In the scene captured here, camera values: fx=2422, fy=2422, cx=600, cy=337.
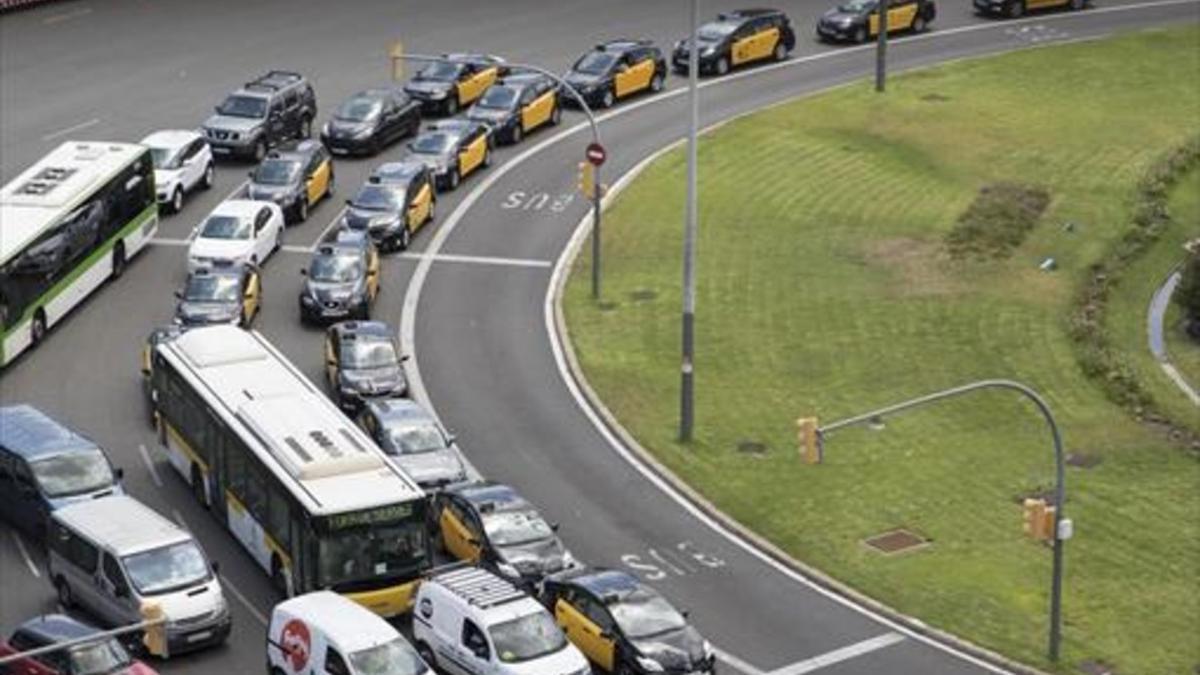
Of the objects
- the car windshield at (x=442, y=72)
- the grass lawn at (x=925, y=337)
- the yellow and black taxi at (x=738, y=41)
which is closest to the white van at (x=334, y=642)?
the grass lawn at (x=925, y=337)

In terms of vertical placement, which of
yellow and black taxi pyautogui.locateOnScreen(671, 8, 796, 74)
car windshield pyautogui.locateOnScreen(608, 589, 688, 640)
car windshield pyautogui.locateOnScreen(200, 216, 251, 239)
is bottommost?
yellow and black taxi pyautogui.locateOnScreen(671, 8, 796, 74)

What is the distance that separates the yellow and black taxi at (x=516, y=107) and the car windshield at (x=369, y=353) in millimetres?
22612

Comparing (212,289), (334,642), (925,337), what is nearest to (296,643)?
(334,642)

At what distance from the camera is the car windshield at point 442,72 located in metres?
89.6

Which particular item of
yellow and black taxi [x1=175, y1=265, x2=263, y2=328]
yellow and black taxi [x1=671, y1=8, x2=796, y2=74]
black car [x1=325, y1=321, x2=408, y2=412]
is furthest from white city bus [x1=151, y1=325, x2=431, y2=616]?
yellow and black taxi [x1=671, y1=8, x2=796, y2=74]

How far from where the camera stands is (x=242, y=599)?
52500mm

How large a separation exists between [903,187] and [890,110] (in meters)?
8.71

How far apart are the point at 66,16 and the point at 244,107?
1999cm

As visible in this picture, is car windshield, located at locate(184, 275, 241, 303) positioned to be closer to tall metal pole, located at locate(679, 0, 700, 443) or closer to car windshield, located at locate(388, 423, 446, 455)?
car windshield, located at locate(388, 423, 446, 455)

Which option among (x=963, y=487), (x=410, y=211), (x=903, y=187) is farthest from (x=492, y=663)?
(x=903, y=187)

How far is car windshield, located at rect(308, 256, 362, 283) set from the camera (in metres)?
69.1

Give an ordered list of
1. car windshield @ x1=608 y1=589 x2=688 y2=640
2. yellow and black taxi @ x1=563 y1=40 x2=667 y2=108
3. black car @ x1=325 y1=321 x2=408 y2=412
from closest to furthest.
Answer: car windshield @ x1=608 y1=589 x2=688 y2=640 → black car @ x1=325 y1=321 x2=408 y2=412 → yellow and black taxi @ x1=563 y1=40 x2=667 y2=108

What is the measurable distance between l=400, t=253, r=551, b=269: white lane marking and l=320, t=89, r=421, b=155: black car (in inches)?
366

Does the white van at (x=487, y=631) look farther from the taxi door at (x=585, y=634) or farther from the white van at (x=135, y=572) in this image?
the white van at (x=135, y=572)
